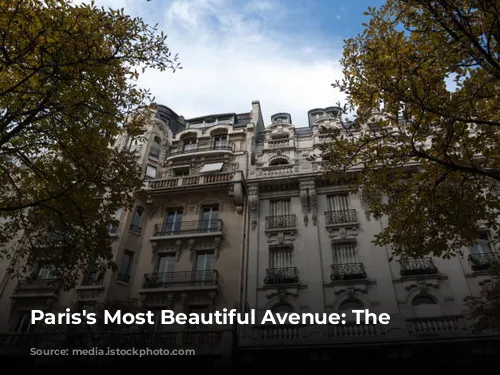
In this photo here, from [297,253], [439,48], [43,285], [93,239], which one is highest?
[439,48]

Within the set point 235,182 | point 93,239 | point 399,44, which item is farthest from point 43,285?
point 399,44

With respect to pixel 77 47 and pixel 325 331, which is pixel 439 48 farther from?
pixel 325 331

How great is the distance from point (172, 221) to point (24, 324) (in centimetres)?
864

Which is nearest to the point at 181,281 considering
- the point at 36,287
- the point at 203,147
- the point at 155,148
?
the point at 36,287

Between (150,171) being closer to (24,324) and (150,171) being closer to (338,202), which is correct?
(24,324)

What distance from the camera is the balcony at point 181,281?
17328 millimetres

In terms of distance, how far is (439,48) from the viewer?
9.90 m

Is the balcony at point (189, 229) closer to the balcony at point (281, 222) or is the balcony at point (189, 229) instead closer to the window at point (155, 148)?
the balcony at point (281, 222)

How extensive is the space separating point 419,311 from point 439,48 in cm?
1068

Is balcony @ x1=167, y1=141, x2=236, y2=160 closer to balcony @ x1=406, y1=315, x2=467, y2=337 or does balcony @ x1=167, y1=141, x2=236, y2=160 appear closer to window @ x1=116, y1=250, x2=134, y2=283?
window @ x1=116, y1=250, x2=134, y2=283

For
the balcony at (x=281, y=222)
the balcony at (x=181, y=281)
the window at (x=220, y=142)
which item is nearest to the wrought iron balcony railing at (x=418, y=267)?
the balcony at (x=281, y=222)

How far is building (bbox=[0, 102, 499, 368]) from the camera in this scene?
14586mm

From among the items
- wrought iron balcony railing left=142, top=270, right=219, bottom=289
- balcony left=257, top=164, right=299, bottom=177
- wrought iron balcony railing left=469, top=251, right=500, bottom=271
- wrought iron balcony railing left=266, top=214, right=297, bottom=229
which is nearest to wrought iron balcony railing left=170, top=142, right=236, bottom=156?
balcony left=257, top=164, right=299, bottom=177

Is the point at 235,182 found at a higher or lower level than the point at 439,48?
higher
